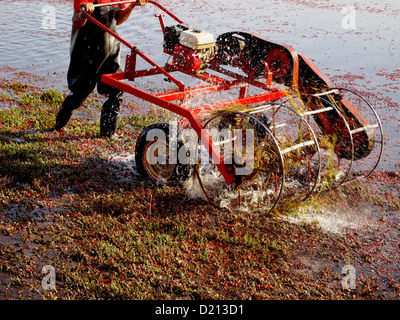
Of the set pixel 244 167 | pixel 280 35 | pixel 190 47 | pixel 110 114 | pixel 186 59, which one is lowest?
pixel 110 114

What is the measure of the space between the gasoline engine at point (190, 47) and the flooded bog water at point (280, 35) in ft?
10.4

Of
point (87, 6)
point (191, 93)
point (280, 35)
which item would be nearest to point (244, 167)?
point (191, 93)

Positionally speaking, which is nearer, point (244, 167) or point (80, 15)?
point (244, 167)

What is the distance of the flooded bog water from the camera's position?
1049 centimetres

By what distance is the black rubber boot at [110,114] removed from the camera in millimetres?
7023

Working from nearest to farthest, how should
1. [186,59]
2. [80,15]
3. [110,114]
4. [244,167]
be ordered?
[244,167]
[80,15]
[186,59]
[110,114]

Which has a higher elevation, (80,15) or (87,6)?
(87,6)

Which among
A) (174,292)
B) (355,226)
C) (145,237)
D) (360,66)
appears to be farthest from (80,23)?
(360,66)

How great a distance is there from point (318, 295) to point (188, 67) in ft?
10.2

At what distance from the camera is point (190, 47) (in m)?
5.96

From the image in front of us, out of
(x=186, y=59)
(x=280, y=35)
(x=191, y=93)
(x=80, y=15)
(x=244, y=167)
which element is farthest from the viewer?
(x=280, y=35)

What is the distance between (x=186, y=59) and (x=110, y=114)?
176 centimetres

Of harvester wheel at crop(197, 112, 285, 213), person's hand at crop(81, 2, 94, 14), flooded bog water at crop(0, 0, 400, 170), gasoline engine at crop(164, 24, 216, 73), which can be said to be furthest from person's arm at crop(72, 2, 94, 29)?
flooded bog water at crop(0, 0, 400, 170)

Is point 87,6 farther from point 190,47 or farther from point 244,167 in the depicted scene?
point 244,167
